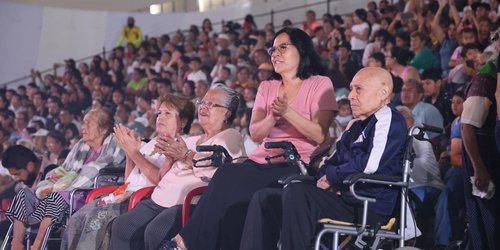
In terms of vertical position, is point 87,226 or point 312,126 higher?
point 312,126

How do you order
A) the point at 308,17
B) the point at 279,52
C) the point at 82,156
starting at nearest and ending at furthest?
the point at 279,52 < the point at 82,156 < the point at 308,17

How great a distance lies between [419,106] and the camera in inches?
257

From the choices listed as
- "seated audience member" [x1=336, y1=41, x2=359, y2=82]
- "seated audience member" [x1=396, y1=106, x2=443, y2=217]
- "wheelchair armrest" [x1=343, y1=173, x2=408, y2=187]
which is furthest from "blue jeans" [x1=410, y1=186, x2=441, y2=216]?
"seated audience member" [x1=336, y1=41, x2=359, y2=82]

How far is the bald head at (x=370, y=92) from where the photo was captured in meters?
3.95

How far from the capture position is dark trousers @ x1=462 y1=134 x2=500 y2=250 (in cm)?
425

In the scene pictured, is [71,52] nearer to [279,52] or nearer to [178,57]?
[178,57]

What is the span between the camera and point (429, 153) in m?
5.51

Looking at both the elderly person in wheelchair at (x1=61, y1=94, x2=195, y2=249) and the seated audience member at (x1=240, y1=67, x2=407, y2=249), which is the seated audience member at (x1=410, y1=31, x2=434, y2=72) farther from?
the seated audience member at (x1=240, y1=67, x2=407, y2=249)

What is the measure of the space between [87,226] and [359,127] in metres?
2.02

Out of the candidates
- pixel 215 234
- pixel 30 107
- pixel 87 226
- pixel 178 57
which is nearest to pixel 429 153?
pixel 215 234

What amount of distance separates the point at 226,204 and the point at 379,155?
897 millimetres

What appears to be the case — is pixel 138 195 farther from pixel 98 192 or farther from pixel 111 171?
pixel 111 171

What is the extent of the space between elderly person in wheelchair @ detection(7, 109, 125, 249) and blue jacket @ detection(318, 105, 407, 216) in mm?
2525

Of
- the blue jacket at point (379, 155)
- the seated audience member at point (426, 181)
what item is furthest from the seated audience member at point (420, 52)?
the blue jacket at point (379, 155)
